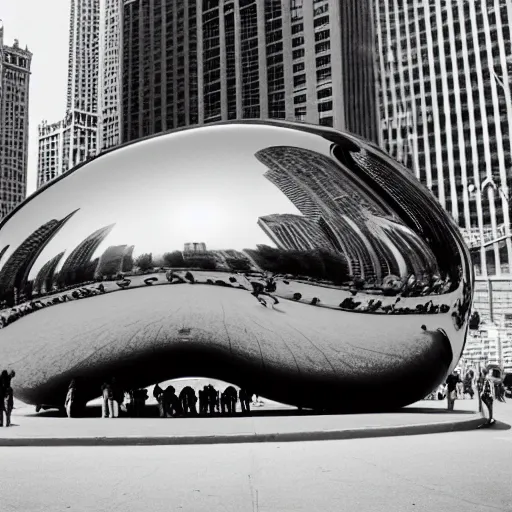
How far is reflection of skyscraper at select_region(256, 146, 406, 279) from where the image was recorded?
34.4 feet

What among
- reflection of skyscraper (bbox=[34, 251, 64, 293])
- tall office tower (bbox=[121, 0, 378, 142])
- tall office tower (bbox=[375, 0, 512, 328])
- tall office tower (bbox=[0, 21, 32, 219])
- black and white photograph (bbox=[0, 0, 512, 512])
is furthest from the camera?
tall office tower (bbox=[0, 21, 32, 219])

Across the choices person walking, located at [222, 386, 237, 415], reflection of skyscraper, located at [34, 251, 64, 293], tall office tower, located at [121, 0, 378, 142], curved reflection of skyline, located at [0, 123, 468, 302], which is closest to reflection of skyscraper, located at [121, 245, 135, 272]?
curved reflection of skyline, located at [0, 123, 468, 302]

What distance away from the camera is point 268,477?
5.87m

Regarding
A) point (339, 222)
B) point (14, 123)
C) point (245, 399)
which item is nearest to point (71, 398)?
point (245, 399)

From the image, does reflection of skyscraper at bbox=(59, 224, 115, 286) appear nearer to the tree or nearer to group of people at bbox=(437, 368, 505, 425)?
the tree

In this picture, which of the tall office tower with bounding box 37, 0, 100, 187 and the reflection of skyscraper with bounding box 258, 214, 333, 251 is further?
the tall office tower with bounding box 37, 0, 100, 187

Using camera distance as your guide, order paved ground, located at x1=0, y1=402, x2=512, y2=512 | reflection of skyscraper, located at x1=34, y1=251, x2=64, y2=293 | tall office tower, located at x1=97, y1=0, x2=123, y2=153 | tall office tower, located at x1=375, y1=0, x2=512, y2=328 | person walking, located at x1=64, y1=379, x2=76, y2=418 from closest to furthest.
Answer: paved ground, located at x1=0, y1=402, x2=512, y2=512 < reflection of skyscraper, located at x1=34, y1=251, x2=64, y2=293 < person walking, located at x1=64, y1=379, x2=76, y2=418 < tall office tower, located at x1=375, y1=0, x2=512, y2=328 < tall office tower, located at x1=97, y1=0, x2=123, y2=153

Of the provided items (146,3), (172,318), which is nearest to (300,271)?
(172,318)

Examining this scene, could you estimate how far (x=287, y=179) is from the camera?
35.2ft

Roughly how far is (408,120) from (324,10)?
18157mm

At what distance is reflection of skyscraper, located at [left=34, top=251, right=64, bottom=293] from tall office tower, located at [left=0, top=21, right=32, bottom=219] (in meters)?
133

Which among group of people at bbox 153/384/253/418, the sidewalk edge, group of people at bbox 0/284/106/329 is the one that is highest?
group of people at bbox 0/284/106/329

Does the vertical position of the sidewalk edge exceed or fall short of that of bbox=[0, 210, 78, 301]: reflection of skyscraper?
it falls short

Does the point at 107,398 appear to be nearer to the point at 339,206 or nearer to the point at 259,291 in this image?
the point at 259,291
